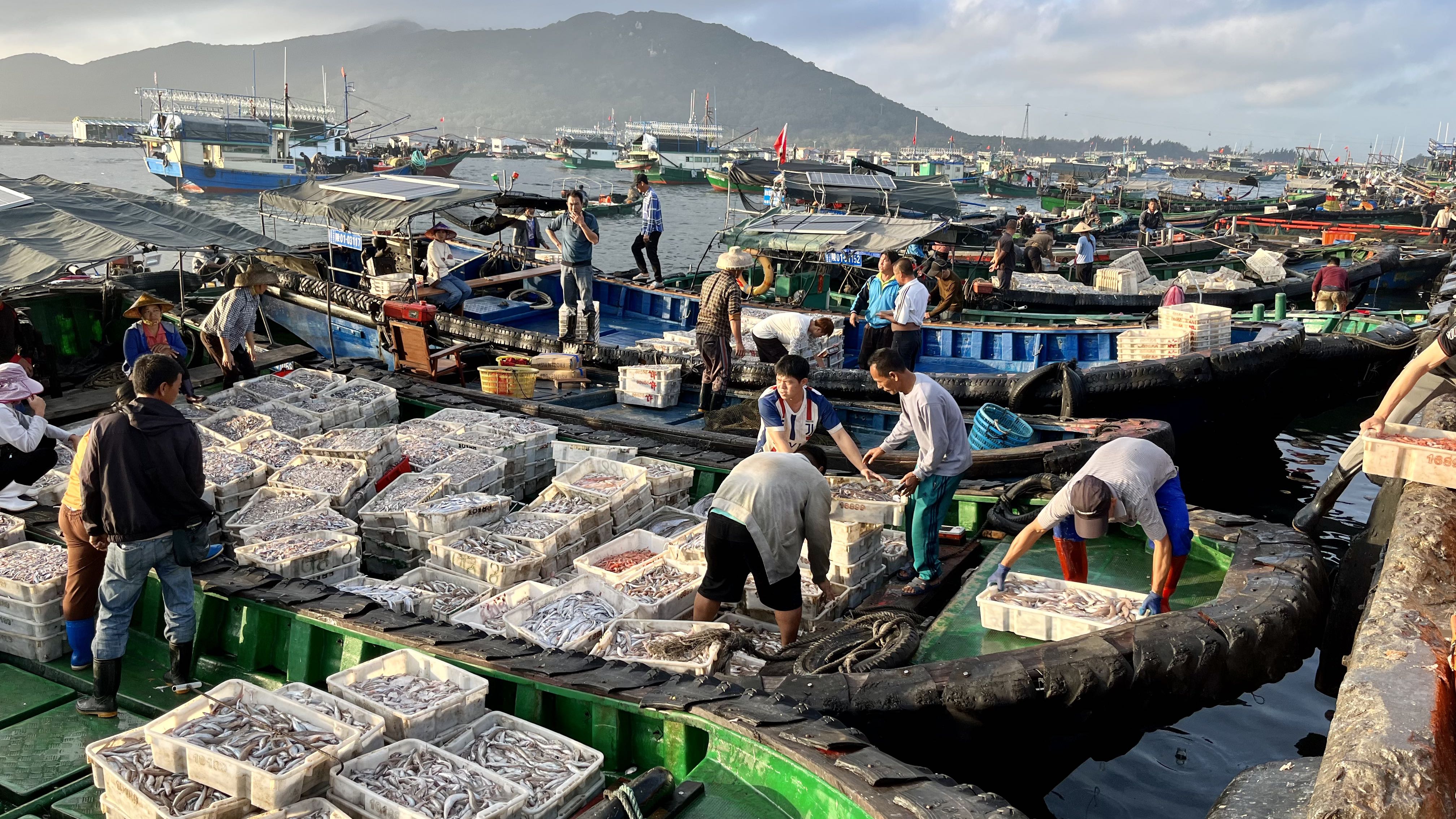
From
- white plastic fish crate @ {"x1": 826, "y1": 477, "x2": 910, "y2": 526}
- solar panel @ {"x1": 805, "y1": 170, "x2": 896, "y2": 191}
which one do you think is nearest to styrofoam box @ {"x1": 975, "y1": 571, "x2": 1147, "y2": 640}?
white plastic fish crate @ {"x1": 826, "y1": 477, "x2": 910, "y2": 526}

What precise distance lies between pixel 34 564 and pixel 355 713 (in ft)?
10.3

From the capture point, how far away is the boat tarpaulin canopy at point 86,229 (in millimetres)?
11477

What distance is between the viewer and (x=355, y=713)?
4.54 meters

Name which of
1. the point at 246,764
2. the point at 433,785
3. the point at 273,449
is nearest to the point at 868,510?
the point at 433,785

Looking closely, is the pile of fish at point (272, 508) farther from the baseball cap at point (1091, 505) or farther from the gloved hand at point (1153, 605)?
the gloved hand at point (1153, 605)

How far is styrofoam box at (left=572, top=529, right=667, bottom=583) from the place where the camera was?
638 cm

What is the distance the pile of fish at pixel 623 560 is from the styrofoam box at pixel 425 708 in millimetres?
1509

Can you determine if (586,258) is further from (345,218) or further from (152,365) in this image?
(152,365)

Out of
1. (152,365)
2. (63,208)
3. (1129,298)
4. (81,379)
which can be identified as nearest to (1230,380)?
(1129,298)

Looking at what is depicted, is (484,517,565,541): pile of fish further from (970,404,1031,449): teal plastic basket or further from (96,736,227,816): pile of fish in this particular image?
(970,404,1031,449): teal plastic basket

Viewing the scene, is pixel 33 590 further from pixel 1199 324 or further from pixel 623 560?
pixel 1199 324

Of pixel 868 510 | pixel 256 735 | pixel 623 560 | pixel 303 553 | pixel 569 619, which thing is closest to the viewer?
pixel 256 735

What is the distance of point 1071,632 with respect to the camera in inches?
231

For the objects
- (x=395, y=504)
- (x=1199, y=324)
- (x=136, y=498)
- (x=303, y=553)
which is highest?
(x=1199, y=324)
